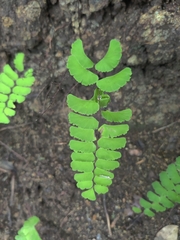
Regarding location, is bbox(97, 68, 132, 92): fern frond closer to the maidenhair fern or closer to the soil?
the maidenhair fern

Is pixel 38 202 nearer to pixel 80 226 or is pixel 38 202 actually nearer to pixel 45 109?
pixel 80 226

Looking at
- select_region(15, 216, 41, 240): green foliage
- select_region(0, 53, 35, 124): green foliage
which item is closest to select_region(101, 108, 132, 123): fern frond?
select_region(0, 53, 35, 124): green foliage

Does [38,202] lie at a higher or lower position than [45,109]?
lower

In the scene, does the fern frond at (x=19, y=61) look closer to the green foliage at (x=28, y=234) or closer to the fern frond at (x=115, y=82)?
the fern frond at (x=115, y=82)

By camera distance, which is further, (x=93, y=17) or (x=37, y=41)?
(x=37, y=41)

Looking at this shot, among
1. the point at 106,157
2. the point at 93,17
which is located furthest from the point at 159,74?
the point at 106,157

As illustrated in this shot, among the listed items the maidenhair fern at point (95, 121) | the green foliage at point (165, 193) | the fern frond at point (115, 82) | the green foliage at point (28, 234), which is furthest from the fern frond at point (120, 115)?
the green foliage at point (28, 234)
